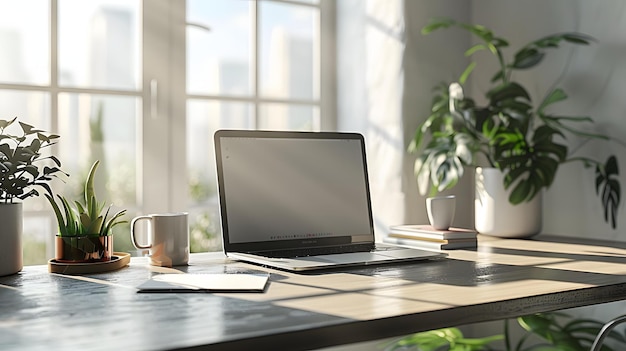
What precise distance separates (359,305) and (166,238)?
1.88ft

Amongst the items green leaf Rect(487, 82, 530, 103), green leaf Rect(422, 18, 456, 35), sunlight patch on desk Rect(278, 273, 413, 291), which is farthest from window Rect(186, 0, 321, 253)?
sunlight patch on desk Rect(278, 273, 413, 291)

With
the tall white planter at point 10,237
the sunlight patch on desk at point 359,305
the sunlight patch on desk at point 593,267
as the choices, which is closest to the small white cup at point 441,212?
the sunlight patch on desk at point 593,267

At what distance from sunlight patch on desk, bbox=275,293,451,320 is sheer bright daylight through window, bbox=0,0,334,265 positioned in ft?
4.42

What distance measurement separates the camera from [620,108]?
243 cm

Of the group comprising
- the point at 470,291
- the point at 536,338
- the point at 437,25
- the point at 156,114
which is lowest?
the point at 536,338

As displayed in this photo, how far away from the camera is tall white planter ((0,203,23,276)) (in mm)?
1382

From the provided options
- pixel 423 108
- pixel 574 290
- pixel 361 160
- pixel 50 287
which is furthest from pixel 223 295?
pixel 423 108

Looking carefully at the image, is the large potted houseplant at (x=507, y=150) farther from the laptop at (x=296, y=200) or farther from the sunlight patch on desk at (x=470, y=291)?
the sunlight patch on desk at (x=470, y=291)

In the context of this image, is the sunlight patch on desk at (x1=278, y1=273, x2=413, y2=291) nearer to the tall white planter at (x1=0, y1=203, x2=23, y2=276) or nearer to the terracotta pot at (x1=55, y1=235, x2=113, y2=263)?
the terracotta pot at (x1=55, y1=235, x2=113, y2=263)

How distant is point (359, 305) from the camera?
114cm

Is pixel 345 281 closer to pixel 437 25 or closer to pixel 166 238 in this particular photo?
pixel 166 238

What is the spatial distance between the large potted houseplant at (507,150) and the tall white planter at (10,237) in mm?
1323

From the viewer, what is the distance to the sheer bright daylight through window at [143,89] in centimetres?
225

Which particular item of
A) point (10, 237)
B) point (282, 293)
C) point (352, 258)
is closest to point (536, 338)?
point (352, 258)
